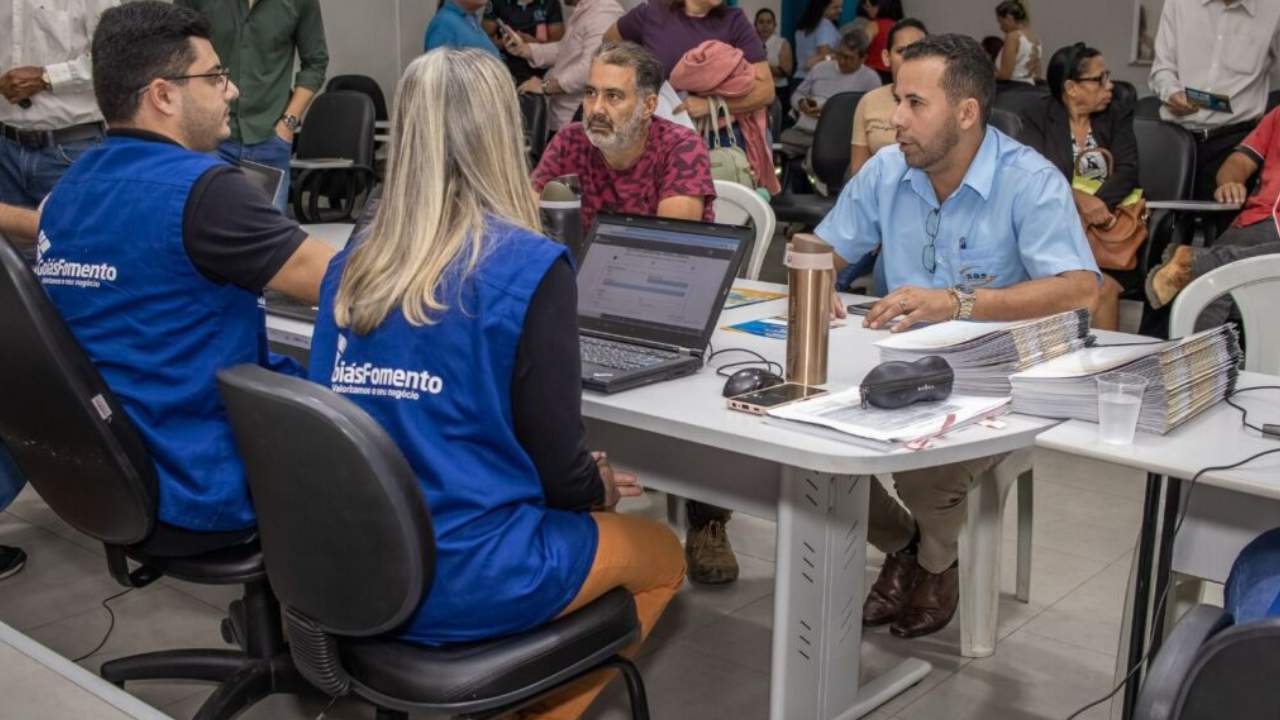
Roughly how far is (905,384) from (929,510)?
0.76 meters

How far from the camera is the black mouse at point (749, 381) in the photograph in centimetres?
189

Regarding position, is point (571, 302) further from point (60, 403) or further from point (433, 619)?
point (60, 403)

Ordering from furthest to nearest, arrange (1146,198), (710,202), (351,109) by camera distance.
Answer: (351,109) < (1146,198) < (710,202)

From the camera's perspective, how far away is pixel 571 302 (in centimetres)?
164

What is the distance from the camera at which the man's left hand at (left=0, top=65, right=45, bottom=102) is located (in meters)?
3.59

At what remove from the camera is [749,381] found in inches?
75.0

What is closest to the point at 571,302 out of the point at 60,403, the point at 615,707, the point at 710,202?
the point at 60,403

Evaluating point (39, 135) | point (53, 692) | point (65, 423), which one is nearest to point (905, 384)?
point (53, 692)

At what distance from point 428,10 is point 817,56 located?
9.43 ft

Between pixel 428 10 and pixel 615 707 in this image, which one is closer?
pixel 615 707

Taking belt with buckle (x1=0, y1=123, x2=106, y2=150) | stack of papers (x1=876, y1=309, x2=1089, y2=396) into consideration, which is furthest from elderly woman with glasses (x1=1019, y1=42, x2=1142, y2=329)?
belt with buckle (x1=0, y1=123, x2=106, y2=150)

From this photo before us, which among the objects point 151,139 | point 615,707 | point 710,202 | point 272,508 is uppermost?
point 151,139

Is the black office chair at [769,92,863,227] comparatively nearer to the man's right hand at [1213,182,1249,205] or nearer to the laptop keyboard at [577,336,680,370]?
the man's right hand at [1213,182,1249,205]

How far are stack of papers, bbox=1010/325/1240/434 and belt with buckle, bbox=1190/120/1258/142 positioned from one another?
12.3 ft
